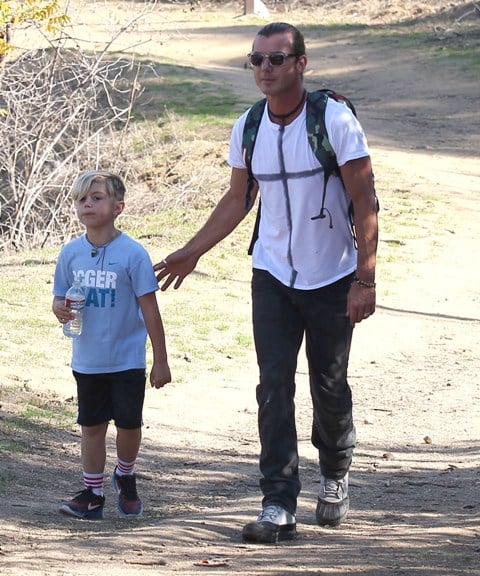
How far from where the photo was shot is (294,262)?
4.90m

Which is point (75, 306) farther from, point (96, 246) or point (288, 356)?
point (288, 356)

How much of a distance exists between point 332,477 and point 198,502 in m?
0.96

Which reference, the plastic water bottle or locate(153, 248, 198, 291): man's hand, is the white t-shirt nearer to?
locate(153, 248, 198, 291): man's hand

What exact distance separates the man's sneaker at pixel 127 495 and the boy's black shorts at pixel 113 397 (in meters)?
0.28

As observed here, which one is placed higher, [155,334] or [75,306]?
[75,306]

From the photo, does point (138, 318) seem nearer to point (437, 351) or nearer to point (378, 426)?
point (378, 426)

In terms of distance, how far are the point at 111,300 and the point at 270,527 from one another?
1.14 meters

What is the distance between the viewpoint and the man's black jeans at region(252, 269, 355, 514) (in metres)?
4.94

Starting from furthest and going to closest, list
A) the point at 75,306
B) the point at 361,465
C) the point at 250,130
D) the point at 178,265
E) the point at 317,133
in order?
the point at 361,465, the point at 178,265, the point at 75,306, the point at 250,130, the point at 317,133

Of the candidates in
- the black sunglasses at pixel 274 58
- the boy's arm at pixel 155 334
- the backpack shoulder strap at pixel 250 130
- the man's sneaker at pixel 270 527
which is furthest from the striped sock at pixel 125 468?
the black sunglasses at pixel 274 58

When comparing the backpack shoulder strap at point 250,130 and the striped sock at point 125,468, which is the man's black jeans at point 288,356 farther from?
the striped sock at point 125,468

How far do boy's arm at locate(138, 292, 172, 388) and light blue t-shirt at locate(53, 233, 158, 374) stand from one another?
0.14 ft

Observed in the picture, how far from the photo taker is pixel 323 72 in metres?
24.1

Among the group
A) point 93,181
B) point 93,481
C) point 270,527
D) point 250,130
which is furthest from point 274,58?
point 93,481
